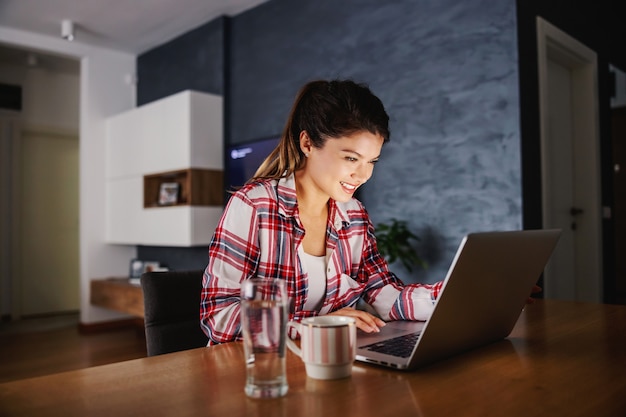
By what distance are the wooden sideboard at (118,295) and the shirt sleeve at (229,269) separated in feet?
10.6

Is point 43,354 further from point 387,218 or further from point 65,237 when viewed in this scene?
point 387,218

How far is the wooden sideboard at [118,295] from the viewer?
167 inches

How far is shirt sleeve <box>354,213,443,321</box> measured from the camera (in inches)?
46.0

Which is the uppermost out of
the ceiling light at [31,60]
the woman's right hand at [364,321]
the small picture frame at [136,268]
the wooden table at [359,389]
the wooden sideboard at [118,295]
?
the ceiling light at [31,60]

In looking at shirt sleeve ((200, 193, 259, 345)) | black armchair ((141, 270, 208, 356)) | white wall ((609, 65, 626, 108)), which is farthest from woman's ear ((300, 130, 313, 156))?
white wall ((609, 65, 626, 108))

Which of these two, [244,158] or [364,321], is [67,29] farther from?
[364,321]

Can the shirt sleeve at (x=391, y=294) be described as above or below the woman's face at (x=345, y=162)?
below

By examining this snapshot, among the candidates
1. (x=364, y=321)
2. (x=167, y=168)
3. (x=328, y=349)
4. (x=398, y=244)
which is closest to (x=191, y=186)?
(x=167, y=168)

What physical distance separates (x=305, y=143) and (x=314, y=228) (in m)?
0.22

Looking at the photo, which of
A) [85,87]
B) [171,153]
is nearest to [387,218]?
[171,153]

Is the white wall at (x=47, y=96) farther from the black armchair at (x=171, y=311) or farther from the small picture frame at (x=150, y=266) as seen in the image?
the black armchair at (x=171, y=311)

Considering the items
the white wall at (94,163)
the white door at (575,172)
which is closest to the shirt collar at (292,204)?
the white door at (575,172)

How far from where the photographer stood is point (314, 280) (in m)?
1.30

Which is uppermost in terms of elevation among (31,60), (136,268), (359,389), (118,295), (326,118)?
(31,60)
